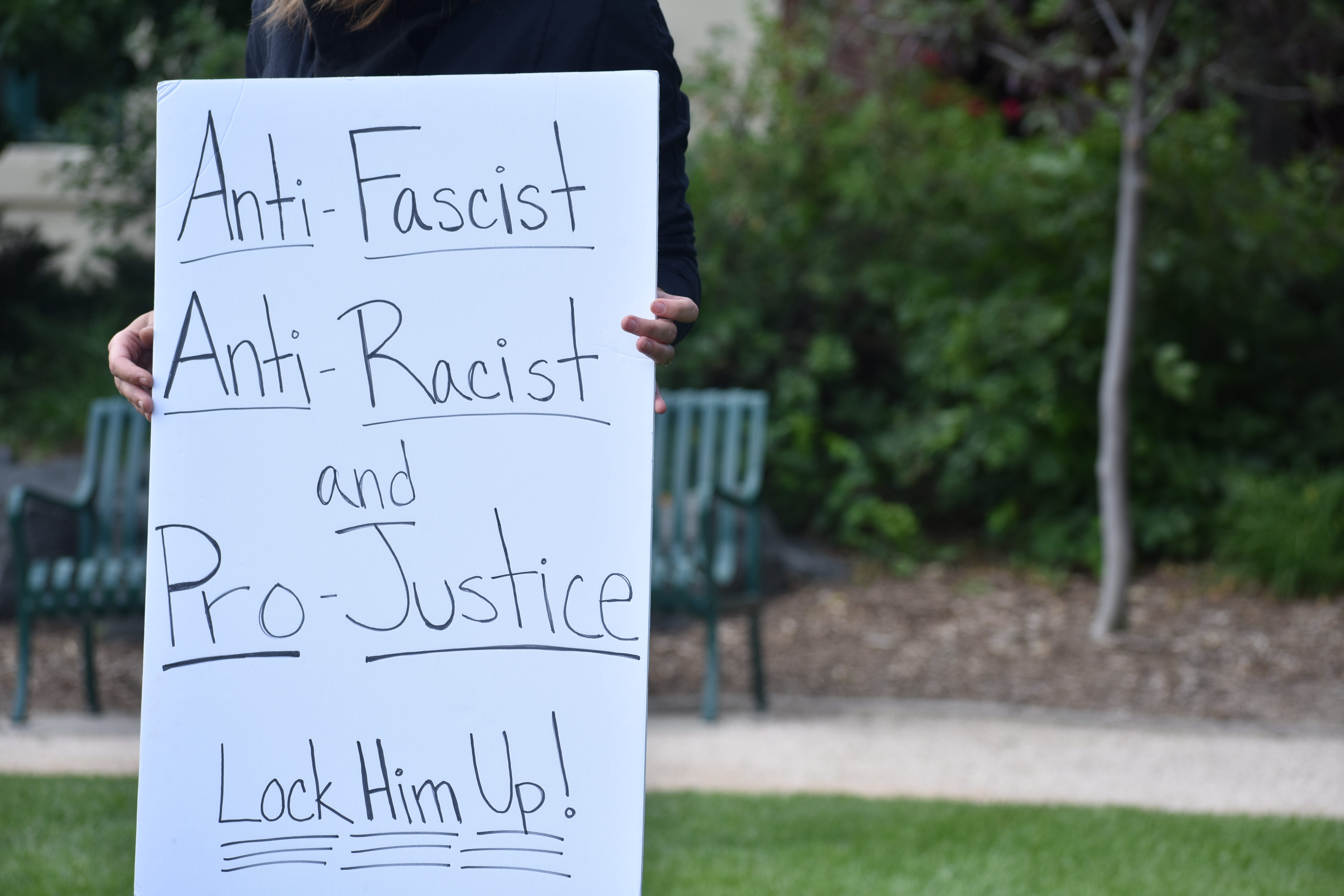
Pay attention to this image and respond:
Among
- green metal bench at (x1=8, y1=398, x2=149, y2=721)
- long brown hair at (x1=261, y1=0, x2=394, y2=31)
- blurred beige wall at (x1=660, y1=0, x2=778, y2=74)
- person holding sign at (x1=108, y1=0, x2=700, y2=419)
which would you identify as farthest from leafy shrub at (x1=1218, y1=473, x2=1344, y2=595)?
long brown hair at (x1=261, y1=0, x2=394, y2=31)

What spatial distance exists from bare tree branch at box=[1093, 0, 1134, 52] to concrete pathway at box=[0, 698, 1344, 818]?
2738 millimetres

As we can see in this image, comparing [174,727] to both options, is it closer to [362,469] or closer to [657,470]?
[362,469]

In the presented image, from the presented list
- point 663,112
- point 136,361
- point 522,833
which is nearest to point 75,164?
point 136,361

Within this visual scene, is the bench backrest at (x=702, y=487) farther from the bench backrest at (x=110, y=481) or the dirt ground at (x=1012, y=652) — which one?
the bench backrest at (x=110, y=481)

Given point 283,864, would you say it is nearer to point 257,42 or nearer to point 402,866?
point 402,866

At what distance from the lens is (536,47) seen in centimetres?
175

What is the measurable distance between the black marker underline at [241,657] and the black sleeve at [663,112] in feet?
2.21

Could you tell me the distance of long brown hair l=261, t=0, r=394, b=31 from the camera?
1.73m

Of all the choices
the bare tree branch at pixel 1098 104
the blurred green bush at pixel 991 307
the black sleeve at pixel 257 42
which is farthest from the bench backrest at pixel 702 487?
the black sleeve at pixel 257 42

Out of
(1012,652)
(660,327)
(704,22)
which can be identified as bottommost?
(1012,652)

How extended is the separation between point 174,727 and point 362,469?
1.33ft

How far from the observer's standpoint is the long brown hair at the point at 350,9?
Result: 1727 millimetres

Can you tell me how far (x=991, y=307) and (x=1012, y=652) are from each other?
1740 millimetres

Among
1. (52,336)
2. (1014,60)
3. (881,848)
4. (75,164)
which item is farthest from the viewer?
(75,164)
